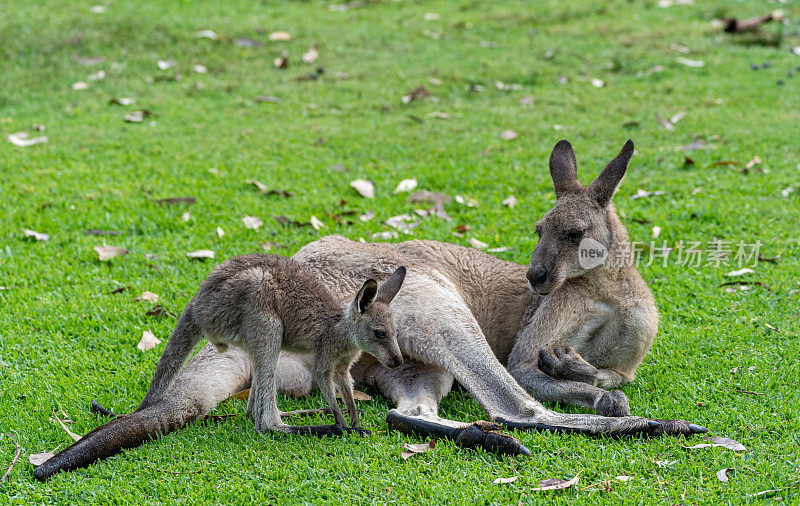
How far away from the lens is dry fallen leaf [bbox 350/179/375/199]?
22.2ft

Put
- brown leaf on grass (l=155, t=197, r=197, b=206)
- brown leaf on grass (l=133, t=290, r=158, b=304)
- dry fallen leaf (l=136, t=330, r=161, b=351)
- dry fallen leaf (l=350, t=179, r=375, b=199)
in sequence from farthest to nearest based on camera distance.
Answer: dry fallen leaf (l=350, t=179, r=375, b=199) < brown leaf on grass (l=155, t=197, r=197, b=206) < brown leaf on grass (l=133, t=290, r=158, b=304) < dry fallen leaf (l=136, t=330, r=161, b=351)

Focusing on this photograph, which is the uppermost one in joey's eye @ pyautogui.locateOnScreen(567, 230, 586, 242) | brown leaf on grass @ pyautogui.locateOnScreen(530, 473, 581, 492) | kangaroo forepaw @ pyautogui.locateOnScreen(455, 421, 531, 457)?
joey's eye @ pyautogui.locateOnScreen(567, 230, 586, 242)

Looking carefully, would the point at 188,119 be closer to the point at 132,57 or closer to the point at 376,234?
the point at 132,57

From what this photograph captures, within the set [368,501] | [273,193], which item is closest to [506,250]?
[273,193]

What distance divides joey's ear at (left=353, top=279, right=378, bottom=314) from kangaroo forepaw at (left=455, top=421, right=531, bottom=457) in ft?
2.15

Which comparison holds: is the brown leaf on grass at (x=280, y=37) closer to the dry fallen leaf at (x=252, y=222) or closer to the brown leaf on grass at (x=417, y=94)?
the brown leaf on grass at (x=417, y=94)

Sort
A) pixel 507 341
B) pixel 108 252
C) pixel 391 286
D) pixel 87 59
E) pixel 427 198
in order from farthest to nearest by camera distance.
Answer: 1. pixel 87 59
2. pixel 427 198
3. pixel 108 252
4. pixel 507 341
5. pixel 391 286


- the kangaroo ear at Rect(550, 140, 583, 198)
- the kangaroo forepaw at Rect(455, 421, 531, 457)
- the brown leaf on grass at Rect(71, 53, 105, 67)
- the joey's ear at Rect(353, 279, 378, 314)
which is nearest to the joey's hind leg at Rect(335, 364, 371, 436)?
the joey's ear at Rect(353, 279, 378, 314)

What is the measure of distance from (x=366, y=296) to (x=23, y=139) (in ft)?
18.7

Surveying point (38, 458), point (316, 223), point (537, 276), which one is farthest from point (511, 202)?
point (38, 458)

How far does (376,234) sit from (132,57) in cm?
538

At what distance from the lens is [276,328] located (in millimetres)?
3566

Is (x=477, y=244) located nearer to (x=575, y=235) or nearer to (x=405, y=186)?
(x=405, y=186)

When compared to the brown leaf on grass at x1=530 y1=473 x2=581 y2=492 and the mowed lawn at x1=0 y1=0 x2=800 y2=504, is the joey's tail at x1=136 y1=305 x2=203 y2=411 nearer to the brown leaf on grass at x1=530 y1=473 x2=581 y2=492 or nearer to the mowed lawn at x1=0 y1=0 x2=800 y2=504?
the mowed lawn at x1=0 y1=0 x2=800 y2=504
